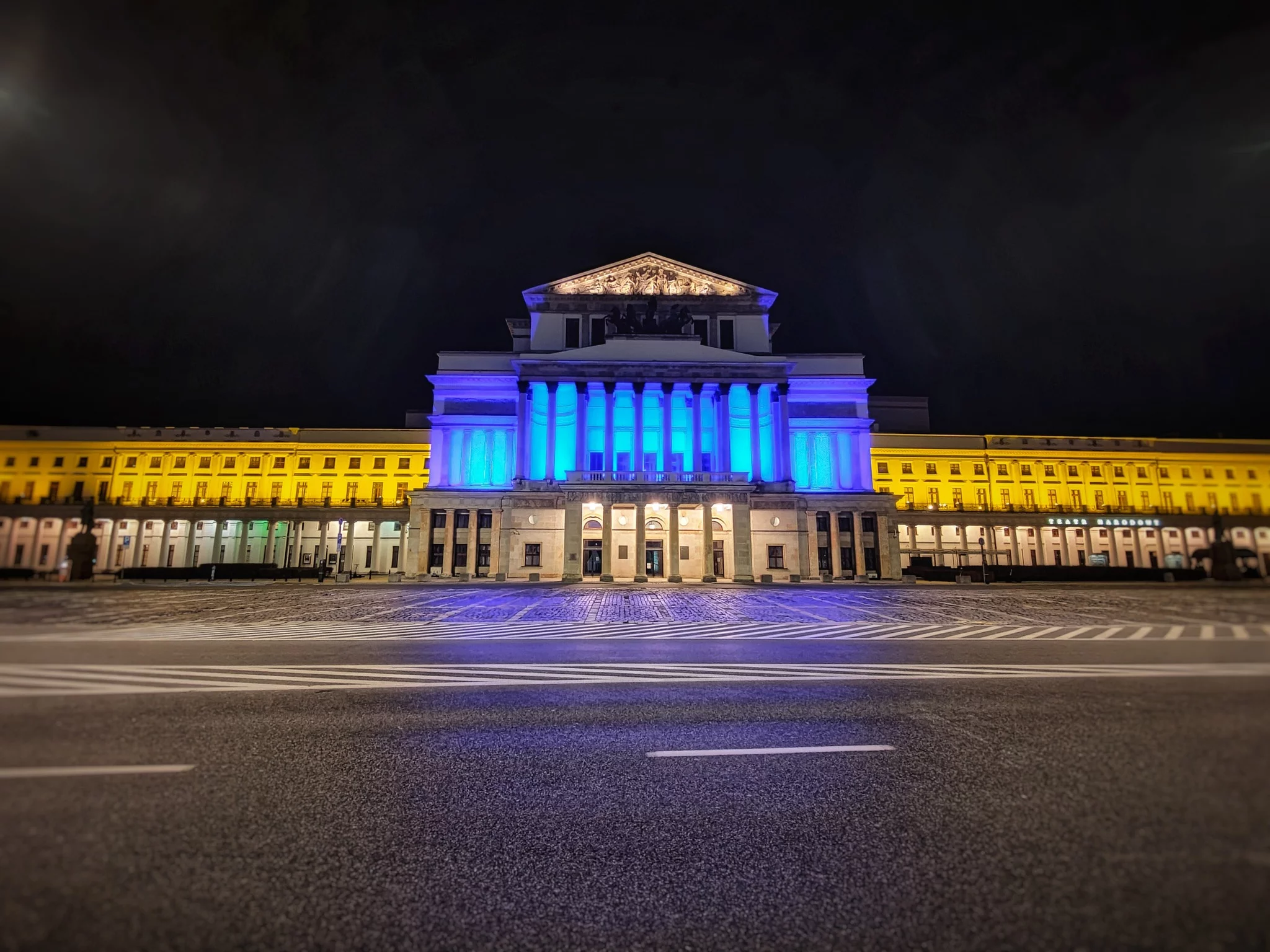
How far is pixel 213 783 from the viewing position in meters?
4.20

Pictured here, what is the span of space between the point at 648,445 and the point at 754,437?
9425mm

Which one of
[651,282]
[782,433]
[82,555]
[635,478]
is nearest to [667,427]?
[635,478]

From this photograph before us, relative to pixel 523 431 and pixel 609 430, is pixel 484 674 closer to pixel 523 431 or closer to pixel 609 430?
pixel 609 430

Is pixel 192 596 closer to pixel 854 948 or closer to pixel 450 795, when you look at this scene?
pixel 450 795

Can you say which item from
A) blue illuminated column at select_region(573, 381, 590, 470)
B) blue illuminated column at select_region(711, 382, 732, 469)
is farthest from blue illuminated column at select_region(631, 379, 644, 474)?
blue illuminated column at select_region(711, 382, 732, 469)

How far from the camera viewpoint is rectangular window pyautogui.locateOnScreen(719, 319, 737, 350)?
2149 inches

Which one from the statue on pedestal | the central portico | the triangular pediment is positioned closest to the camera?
the statue on pedestal

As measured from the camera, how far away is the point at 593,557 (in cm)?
4544

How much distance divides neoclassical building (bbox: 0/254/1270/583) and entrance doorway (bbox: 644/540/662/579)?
0.51 feet

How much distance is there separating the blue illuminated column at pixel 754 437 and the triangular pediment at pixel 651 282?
10.5 metres

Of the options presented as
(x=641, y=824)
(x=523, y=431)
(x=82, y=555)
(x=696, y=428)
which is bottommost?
(x=641, y=824)

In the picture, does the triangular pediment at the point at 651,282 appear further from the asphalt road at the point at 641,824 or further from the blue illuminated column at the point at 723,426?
the asphalt road at the point at 641,824

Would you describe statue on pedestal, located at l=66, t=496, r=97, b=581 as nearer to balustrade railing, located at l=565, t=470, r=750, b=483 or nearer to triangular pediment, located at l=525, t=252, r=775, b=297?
balustrade railing, located at l=565, t=470, r=750, b=483

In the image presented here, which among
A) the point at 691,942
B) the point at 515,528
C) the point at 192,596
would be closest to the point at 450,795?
the point at 691,942
